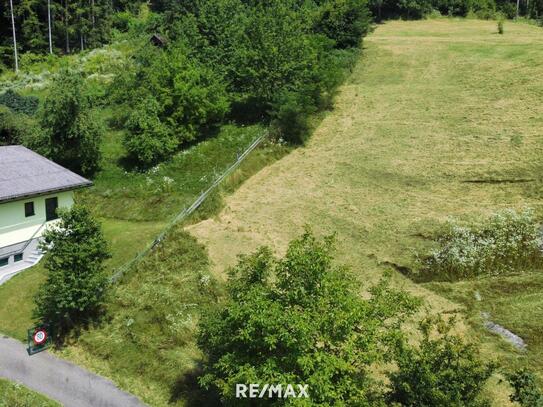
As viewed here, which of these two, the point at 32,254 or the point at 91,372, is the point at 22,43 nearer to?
the point at 32,254

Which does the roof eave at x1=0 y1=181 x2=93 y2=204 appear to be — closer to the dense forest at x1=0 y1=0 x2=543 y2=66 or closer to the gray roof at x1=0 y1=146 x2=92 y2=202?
the gray roof at x1=0 y1=146 x2=92 y2=202

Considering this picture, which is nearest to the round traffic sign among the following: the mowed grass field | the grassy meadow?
the grassy meadow

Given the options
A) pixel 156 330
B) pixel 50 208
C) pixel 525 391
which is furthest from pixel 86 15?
pixel 525 391

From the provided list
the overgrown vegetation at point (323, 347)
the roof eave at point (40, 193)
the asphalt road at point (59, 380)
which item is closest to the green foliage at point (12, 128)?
the roof eave at point (40, 193)

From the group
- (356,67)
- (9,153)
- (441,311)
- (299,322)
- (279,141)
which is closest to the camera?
(299,322)

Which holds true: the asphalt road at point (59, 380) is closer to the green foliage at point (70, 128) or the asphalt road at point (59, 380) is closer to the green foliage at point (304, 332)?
the green foliage at point (304, 332)

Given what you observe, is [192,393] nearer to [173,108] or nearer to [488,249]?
[488,249]

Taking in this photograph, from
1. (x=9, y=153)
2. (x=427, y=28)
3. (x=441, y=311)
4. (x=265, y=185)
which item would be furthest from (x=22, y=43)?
(x=441, y=311)
